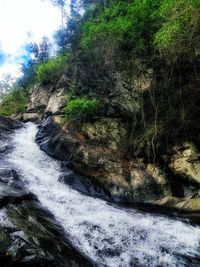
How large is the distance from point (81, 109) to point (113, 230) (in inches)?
339

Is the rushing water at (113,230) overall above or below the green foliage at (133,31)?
below

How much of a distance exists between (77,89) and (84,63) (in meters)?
2.05

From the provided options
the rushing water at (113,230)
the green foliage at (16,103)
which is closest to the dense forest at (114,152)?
the rushing water at (113,230)

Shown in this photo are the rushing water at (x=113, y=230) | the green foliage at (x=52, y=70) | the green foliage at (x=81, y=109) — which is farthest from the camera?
the green foliage at (x=52, y=70)

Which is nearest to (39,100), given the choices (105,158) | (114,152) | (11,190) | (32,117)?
(32,117)

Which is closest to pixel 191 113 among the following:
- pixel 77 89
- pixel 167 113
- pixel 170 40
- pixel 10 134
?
pixel 167 113

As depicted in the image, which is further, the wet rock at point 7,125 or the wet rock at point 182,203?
the wet rock at point 7,125

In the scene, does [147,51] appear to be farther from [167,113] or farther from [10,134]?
[10,134]

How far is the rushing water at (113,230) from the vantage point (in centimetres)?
861

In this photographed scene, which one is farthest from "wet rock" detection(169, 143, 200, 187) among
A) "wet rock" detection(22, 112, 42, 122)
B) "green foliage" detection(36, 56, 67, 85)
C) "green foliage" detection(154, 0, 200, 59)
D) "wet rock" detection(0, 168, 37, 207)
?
"wet rock" detection(22, 112, 42, 122)

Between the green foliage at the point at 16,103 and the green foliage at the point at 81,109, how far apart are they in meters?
9.89

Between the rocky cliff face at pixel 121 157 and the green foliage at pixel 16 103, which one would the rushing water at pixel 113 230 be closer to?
the rocky cliff face at pixel 121 157

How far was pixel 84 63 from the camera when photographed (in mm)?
20422

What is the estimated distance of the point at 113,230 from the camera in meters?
9.84
